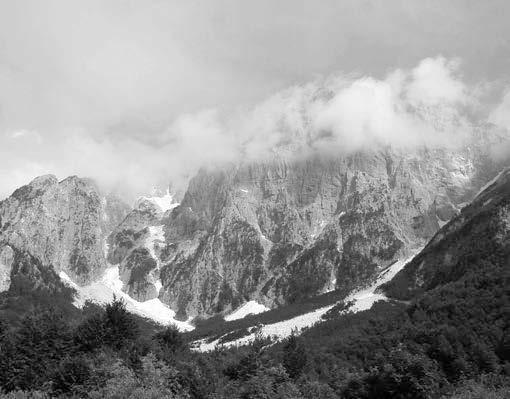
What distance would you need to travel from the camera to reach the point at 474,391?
3456 centimetres

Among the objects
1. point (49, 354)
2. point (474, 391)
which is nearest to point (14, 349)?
point (49, 354)

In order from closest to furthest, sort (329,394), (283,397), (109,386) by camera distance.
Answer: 1. (109,386)
2. (283,397)
3. (329,394)

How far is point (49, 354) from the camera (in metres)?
80.7

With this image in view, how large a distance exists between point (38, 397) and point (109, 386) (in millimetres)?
5309

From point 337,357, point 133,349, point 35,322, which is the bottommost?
point 337,357

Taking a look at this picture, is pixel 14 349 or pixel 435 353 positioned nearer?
pixel 14 349

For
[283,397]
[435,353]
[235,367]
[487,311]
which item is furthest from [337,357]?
[283,397]

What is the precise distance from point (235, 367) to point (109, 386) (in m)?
73.8

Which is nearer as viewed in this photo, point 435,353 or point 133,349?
point 133,349

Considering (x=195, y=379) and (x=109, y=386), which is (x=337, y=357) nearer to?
(x=195, y=379)

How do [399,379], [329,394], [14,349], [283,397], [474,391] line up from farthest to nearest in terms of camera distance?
1. [14,349]
2. [329,394]
3. [399,379]
4. [283,397]
5. [474,391]

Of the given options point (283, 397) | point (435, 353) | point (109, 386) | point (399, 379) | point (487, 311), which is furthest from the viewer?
point (487, 311)

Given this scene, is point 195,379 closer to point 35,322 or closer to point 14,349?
point 14,349

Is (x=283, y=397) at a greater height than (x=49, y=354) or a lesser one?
lesser
